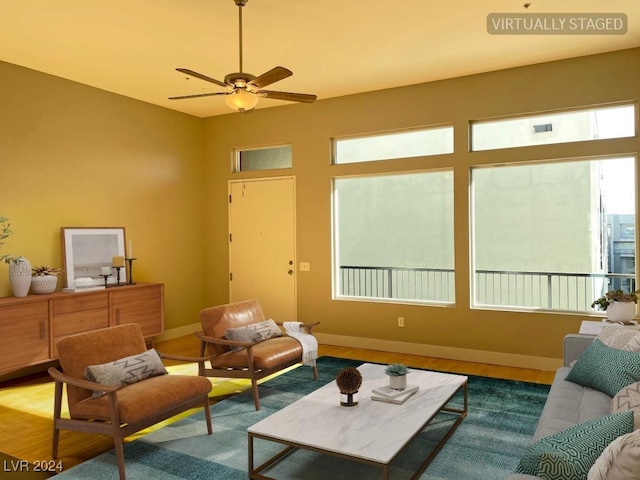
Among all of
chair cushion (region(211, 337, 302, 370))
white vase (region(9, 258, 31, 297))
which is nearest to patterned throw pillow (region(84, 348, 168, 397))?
chair cushion (region(211, 337, 302, 370))

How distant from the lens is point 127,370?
10.8 feet

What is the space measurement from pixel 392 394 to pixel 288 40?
10.5 ft

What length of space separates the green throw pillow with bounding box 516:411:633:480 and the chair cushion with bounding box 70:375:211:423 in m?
2.17

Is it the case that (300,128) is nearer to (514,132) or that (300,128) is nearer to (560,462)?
(514,132)

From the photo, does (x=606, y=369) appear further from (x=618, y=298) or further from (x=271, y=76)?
(x=271, y=76)

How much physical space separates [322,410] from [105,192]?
4.29m

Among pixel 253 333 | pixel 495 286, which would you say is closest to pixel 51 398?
pixel 253 333

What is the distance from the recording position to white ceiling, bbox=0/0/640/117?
3.80 metres

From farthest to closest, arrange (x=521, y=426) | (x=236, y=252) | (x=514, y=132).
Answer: (x=236, y=252) < (x=514, y=132) < (x=521, y=426)

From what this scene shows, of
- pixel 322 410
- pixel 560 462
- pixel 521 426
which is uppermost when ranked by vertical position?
pixel 560 462

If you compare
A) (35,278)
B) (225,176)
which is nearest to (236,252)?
(225,176)

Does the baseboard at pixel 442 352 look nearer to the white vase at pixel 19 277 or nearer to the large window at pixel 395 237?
the large window at pixel 395 237

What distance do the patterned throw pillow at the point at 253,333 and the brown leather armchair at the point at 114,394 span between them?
2.76 ft

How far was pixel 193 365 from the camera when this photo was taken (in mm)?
5418
